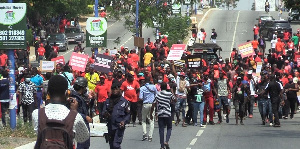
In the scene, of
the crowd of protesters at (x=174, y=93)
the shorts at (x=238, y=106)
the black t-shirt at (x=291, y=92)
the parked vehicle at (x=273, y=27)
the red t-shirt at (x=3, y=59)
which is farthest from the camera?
the parked vehicle at (x=273, y=27)

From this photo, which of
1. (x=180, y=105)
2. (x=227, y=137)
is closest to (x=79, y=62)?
(x=180, y=105)

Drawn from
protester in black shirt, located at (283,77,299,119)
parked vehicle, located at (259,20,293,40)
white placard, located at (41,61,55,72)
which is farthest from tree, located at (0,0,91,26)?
protester in black shirt, located at (283,77,299,119)

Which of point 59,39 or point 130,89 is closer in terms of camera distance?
point 130,89

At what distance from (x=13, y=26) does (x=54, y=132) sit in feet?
41.1

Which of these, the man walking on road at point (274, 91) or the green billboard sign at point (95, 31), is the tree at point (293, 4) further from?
the green billboard sign at point (95, 31)

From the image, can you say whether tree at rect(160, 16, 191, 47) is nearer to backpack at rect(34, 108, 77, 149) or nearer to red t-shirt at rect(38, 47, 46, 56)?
red t-shirt at rect(38, 47, 46, 56)

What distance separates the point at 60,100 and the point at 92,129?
5.24 meters

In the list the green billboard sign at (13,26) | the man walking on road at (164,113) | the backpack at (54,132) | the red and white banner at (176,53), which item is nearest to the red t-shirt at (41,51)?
the red and white banner at (176,53)

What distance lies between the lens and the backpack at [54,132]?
26.1ft

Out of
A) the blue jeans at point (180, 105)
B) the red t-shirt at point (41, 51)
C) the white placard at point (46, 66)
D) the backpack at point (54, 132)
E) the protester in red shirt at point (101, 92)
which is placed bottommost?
the red t-shirt at point (41, 51)

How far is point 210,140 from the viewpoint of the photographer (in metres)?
20.9

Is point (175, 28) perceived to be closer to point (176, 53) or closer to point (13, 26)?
point (176, 53)

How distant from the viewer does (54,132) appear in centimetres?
798

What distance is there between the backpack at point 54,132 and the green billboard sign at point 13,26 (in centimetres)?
1204
